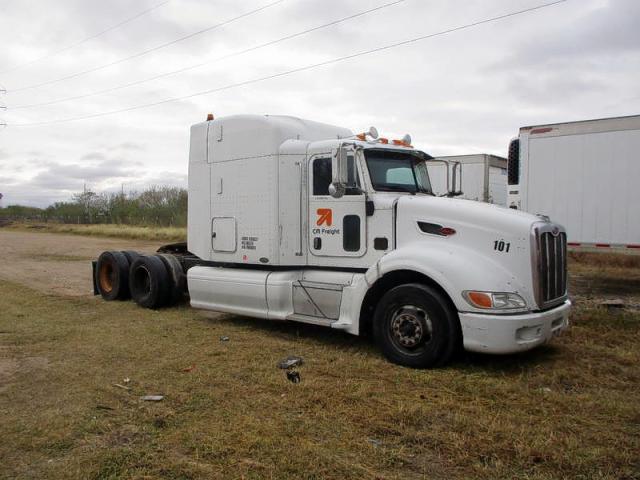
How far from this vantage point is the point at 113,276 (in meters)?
10.6

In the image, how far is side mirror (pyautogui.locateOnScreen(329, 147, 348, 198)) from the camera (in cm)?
671

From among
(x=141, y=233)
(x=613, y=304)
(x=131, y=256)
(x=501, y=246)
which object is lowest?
(x=613, y=304)

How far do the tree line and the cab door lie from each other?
3980 centimetres

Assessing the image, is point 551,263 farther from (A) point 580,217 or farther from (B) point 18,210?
(B) point 18,210

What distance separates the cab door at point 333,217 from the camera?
698 centimetres

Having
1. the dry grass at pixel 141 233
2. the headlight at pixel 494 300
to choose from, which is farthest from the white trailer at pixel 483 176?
the dry grass at pixel 141 233

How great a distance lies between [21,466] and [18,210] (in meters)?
91.7

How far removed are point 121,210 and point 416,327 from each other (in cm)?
6121

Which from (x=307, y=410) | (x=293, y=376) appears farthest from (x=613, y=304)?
(x=307, y=410)

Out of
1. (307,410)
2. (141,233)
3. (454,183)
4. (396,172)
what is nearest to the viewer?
(307,410)

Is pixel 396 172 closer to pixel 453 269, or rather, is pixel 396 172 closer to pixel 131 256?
pixel 453 269

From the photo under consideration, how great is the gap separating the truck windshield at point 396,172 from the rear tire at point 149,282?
4537mm

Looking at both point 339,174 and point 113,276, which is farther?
point 113,276

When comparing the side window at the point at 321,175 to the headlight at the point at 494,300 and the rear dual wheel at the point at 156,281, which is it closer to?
the headlight at the point at 494,300
